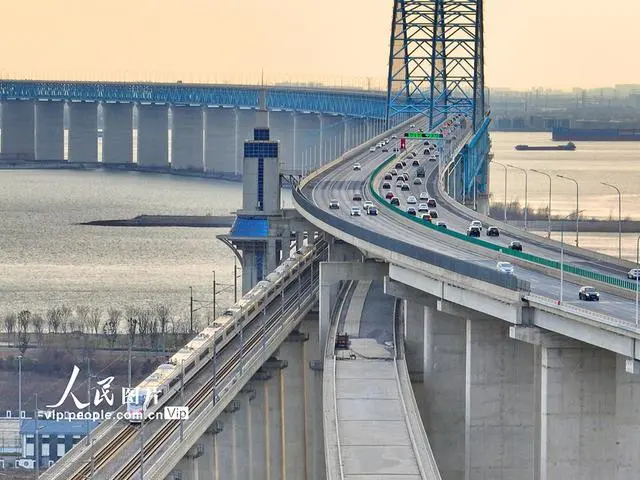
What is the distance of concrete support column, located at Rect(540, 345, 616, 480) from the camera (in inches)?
1560

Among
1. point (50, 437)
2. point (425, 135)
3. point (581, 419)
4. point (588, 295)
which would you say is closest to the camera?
point (581, 419)

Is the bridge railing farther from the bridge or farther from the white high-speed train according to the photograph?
the white high-speed train

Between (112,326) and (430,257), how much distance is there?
33.8 m

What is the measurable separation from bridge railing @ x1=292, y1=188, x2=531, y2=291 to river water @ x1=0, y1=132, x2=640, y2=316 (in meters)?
29.7

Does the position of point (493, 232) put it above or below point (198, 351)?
above

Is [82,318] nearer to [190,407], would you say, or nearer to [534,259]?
[534,259]

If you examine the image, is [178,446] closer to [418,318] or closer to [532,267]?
[532,267]

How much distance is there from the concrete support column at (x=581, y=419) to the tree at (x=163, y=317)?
3514 cm

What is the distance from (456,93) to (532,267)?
143 meters

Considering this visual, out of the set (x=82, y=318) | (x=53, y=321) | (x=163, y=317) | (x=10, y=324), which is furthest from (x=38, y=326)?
(x=163, y=317)

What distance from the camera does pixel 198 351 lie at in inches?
1911

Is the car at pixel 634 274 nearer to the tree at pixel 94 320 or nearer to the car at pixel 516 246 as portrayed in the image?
the car at pixel 516 246

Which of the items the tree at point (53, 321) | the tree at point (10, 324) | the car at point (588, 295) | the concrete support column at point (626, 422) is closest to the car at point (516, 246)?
the car at point (588, 295)

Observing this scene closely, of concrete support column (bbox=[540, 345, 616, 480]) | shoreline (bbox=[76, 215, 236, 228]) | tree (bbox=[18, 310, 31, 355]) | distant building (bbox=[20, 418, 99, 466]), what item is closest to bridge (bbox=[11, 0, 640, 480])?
concrete support column (bbox=[540, 345, 616, 480])
